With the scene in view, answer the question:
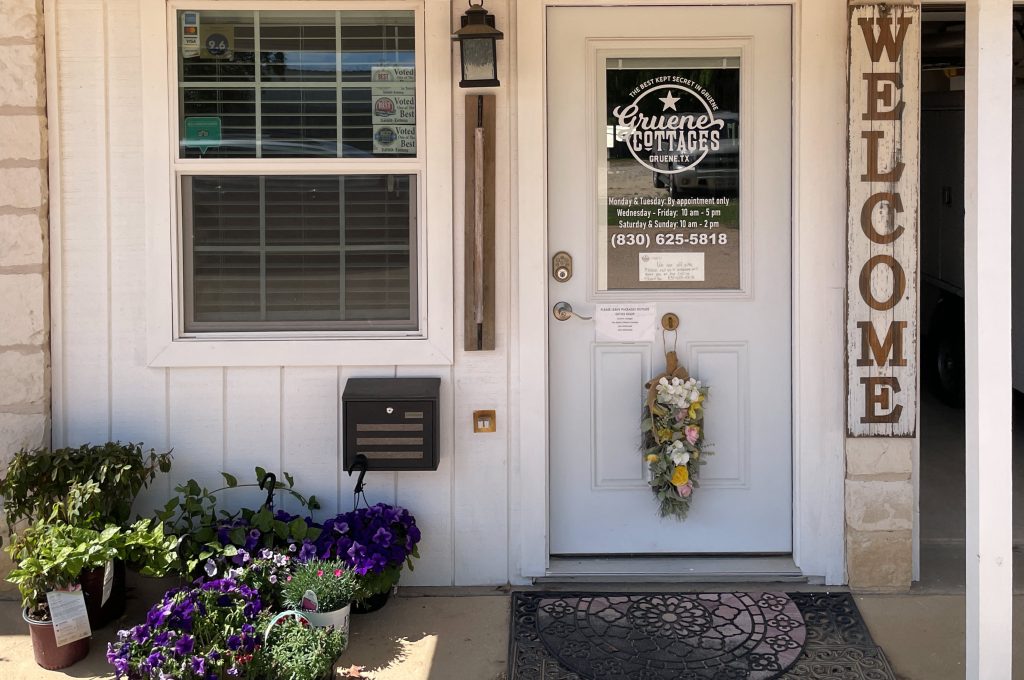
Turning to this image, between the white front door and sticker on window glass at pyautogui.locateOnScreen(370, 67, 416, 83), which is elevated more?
sticker on window glass at pyautogui.locateOnScreen(370, 67, 416, 83)

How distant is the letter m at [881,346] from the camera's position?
12.9 ft

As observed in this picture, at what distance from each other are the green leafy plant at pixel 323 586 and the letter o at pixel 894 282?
2.10m

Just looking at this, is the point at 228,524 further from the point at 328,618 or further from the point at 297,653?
the point at 297,653

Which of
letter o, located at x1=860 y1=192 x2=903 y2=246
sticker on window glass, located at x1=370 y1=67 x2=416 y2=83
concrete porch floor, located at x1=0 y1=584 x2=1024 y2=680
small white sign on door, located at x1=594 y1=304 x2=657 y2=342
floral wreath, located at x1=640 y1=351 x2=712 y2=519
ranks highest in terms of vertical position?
sticker on window glass, located at x1=370 y1=67 x2=416 y2=83

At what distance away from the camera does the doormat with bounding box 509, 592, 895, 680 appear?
3.40 m

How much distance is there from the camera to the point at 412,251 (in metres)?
4.04

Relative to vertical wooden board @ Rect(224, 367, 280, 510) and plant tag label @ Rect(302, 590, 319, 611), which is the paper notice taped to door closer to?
vertical wooden board @ Rect(224, 367, 280, 510)

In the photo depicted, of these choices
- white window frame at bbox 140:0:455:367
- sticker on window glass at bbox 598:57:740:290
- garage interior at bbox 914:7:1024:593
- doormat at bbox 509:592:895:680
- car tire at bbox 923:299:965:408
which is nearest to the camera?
doormat at bbox 509:592:895:680

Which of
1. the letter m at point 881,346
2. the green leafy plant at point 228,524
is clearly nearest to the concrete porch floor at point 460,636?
the green leafy plant at point 228,524

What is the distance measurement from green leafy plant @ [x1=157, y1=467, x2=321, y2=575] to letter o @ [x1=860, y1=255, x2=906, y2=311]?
85.6 inches

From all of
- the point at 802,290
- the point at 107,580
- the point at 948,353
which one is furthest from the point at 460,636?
the point at 948,353

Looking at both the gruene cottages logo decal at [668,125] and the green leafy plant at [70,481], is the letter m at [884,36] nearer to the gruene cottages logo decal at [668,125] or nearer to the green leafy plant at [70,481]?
the gruene cottages logo decal at [668,125]

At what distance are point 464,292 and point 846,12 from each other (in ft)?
5.66

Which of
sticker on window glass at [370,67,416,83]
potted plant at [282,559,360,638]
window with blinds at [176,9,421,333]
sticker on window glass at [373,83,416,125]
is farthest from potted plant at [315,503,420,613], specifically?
sticker on window glass at [370,67,416,83]
